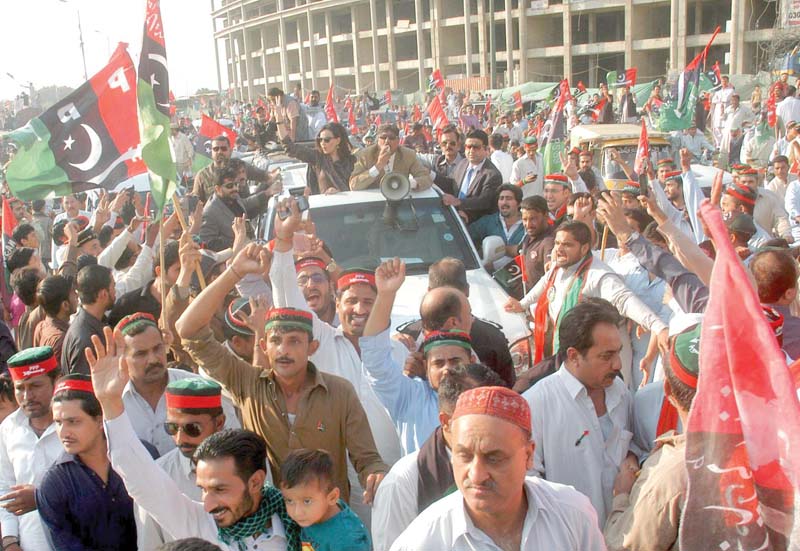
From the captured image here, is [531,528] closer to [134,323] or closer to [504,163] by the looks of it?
[134,323]

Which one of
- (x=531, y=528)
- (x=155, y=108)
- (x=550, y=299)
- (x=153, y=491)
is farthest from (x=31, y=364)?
(x=550, y=299)

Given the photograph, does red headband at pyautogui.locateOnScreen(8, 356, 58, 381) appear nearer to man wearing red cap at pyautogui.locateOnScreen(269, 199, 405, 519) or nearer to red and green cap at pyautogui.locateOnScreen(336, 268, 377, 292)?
man wearing red cap at pyautogui.locateOnScreen(269, 199, 405, 519)

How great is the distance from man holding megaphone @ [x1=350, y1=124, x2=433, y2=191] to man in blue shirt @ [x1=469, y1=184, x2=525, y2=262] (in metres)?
0.74

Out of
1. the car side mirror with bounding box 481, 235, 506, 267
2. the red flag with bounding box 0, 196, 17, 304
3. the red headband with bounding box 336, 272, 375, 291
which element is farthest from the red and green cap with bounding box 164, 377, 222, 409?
the red flag with bounding box 0, 196, 17, 304

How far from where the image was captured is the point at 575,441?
3258 mm

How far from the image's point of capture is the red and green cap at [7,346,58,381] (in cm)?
393

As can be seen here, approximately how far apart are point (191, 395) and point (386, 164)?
449cm

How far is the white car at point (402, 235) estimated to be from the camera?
20.6 feet

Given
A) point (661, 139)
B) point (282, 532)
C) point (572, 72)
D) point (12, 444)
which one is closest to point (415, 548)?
point (282, 532)

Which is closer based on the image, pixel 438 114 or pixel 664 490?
pixel 664 490

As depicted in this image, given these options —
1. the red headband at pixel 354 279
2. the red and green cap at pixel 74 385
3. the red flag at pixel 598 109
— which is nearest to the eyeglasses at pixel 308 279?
the red headband at pixel 354 279

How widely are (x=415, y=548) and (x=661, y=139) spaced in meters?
11.9

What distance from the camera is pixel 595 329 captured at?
3.37 meters

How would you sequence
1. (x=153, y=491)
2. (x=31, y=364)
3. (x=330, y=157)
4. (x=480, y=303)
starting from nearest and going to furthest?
(x=153, y=491) → (x=31, y=364) → (x=480, y=303) → (x=330, y=157)
